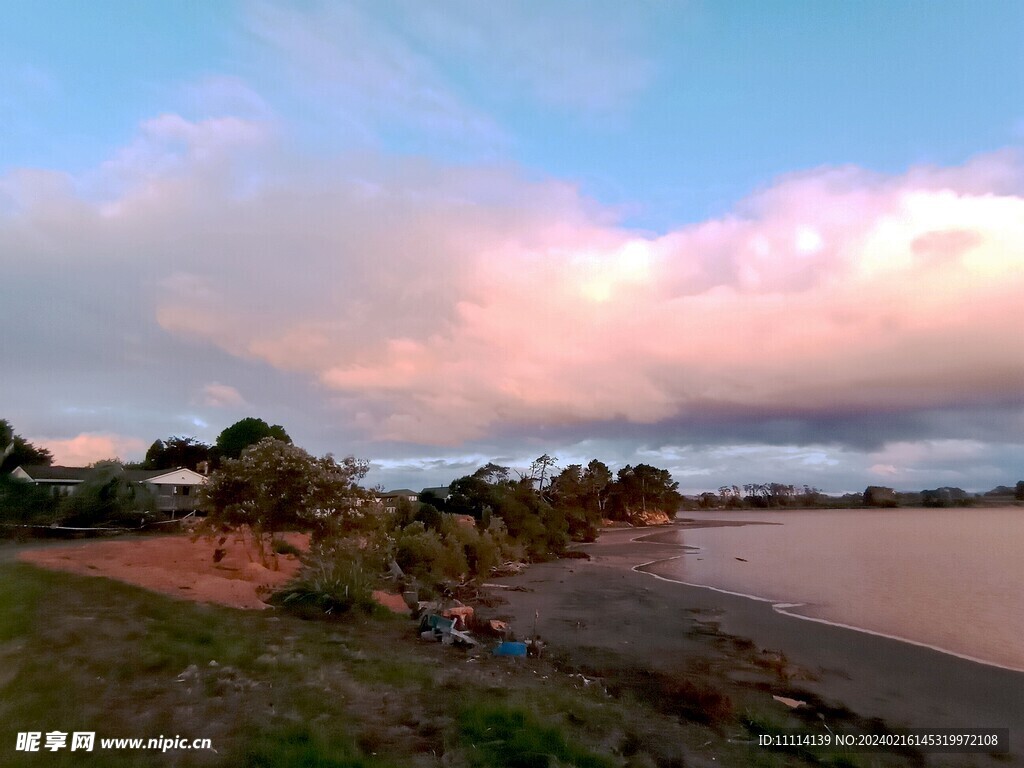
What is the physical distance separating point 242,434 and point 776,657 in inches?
Answer: 2336

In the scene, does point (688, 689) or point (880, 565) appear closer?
point (688, 689)

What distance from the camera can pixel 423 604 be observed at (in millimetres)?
19156

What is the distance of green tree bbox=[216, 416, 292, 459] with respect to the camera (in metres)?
64.0

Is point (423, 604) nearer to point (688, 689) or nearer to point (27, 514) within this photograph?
point (688, 689)

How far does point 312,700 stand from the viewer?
8047mm

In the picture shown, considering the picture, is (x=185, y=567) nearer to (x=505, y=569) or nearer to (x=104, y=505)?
(x=104, y=505)

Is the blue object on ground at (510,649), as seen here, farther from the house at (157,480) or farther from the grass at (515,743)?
the house at (157,480)

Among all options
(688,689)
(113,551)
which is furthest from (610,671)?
(113,551)

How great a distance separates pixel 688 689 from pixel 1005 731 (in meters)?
5.85

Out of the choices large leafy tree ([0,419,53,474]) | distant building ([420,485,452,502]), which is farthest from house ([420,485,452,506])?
large leafy tree ([0,419,53,474])

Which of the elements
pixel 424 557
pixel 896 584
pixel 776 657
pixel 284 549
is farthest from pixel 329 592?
pixel 896 584

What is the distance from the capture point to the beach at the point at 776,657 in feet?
41.7

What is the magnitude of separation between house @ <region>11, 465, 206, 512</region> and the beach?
3496 centimetres

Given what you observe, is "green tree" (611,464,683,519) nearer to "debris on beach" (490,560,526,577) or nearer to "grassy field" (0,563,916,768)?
"debris on beach" (490,560,526,577)
